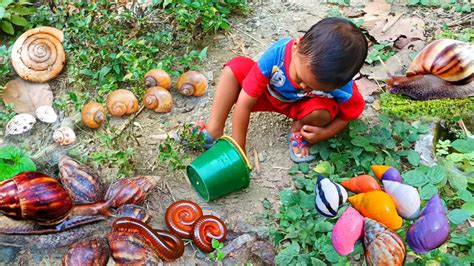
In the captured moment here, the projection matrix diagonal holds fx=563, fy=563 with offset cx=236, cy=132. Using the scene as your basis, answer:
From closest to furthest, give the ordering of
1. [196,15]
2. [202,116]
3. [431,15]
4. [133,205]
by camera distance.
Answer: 1. [133,205]
2. [202,116]
3. [196,15]
4. [431,15]

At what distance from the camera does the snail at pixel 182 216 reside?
107 inches

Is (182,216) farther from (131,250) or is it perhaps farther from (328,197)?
(328,197)

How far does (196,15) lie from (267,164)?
117 centimetres

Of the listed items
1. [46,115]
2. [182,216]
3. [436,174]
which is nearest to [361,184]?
[436,174]

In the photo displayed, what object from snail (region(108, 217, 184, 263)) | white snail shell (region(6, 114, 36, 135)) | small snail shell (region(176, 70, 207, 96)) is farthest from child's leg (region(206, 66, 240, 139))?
white snail shell (region(6, 114, 36, 135))

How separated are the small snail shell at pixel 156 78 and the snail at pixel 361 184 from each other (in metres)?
1.30

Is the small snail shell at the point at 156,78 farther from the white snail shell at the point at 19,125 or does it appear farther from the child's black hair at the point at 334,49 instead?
the child's black hair at the point at 334,49

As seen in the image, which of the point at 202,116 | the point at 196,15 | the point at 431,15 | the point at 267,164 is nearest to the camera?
the point at 267,164

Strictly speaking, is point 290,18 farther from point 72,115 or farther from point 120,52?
point 72,115

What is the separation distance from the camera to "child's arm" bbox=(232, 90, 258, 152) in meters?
2.96

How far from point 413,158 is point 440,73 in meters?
0.73

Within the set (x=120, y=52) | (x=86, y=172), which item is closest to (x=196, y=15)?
(x=120, y=52)

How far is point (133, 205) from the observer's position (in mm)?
2727

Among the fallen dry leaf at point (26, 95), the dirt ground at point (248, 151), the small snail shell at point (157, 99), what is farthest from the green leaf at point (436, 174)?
the fallen dry leaf at point (26, 95)
